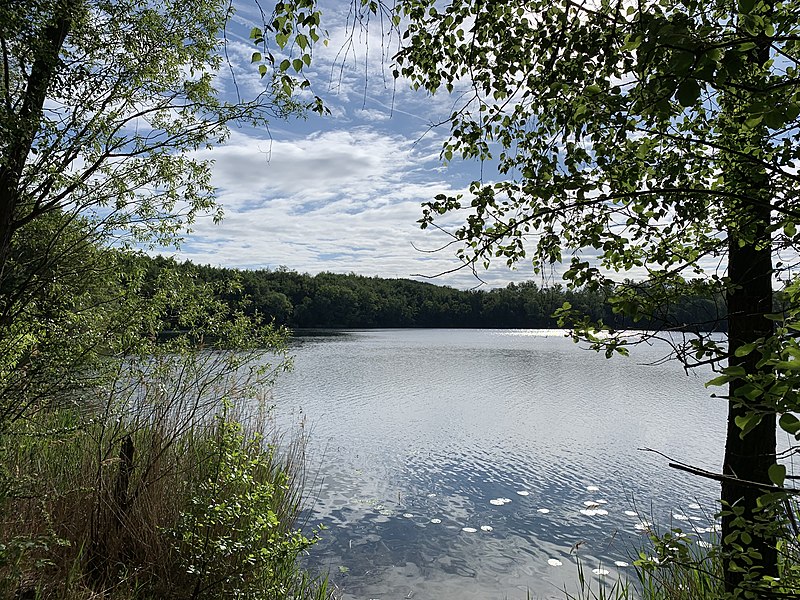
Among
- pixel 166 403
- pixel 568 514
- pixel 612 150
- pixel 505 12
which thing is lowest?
pixel 568 514

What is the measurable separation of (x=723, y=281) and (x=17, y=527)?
5.02m

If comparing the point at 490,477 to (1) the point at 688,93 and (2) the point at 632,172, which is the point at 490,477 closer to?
(2) the point at 632,172

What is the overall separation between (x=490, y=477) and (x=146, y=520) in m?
6.01

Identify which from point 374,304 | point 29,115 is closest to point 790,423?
point 29,115

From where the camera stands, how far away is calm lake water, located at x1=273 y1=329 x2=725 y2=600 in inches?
243

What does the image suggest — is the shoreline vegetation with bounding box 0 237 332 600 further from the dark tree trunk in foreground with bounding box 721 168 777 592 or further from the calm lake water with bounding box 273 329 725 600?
the dark tree trunk in foreground with bounding box 721 168 777 592

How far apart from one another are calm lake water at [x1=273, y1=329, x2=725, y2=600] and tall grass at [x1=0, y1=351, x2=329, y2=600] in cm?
160

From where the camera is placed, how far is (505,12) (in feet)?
9.16

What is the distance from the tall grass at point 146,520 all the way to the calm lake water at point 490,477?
1599 mm

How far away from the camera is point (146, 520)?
4688 mm

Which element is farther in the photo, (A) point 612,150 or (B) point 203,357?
(B) point 203,357

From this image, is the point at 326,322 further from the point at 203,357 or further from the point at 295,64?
the point at 295,64

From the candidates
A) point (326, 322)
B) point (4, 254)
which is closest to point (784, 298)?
point (4, 254)

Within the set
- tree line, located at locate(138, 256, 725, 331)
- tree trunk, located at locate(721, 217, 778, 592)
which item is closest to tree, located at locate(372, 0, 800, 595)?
tree trunk, located at locate(721, 217, 778, 592)
